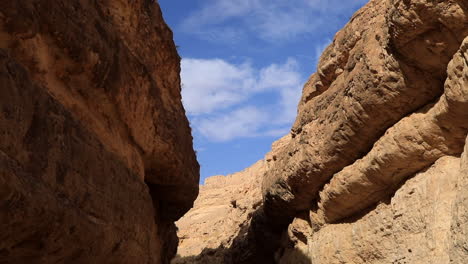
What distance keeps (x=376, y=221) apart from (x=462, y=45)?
4.37m

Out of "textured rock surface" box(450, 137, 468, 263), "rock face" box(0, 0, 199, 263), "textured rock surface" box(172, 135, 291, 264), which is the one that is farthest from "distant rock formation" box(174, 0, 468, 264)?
"textured rock surface" box(172, 135, 291, 264)

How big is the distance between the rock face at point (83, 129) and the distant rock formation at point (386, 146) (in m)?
3.52

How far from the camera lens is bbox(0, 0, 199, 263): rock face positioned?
5441 millimetres

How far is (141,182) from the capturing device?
382 inches

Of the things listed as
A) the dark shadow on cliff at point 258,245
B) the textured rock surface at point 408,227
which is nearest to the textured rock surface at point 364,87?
the dark shadow on cliff at point 258,245

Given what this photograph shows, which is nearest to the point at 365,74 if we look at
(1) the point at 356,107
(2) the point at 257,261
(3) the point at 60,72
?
(1) the point at 356,107

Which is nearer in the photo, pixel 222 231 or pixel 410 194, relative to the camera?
pixel 410 194

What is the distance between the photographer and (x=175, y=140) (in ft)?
39.1

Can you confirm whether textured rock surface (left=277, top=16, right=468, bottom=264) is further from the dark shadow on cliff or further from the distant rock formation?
the dark shadow on cliff

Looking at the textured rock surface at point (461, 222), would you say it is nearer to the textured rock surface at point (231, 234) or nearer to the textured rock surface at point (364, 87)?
the textured rock surface at point (364, 87)

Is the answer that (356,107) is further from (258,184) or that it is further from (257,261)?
(258,184)

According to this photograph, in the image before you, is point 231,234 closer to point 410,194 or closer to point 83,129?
point 410,194

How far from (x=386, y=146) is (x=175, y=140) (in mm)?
4844

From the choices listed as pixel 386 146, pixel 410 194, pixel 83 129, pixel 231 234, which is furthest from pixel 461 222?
pixel 231 234
